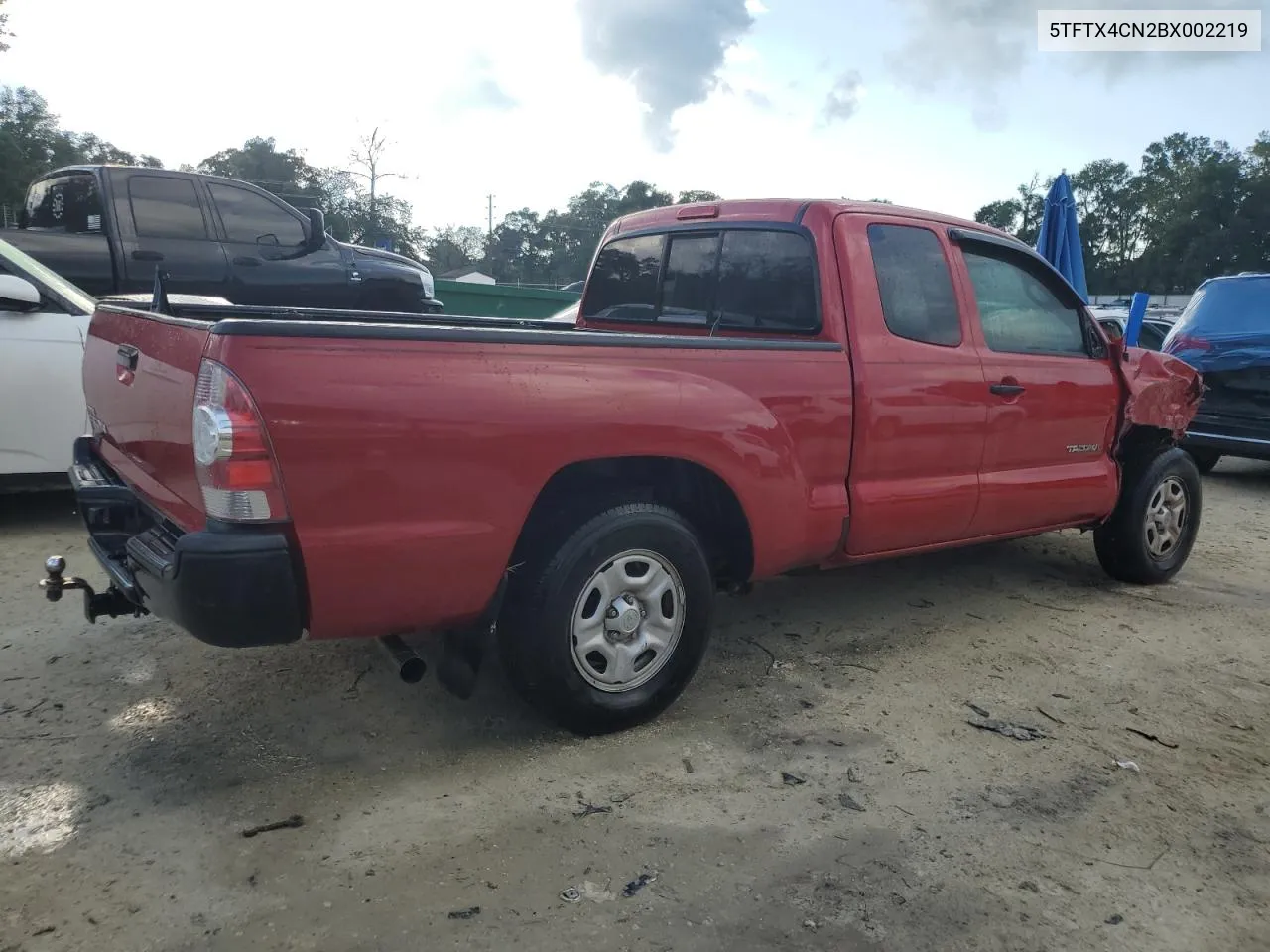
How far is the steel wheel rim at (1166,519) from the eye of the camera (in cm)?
508

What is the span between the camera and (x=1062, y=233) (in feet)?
31.2

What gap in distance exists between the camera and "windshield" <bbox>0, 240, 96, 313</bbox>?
520cm

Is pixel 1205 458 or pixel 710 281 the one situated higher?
pixel 710 281

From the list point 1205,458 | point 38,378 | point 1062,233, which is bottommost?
point 1205,458

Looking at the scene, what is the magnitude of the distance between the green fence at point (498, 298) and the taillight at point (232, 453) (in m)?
10.6

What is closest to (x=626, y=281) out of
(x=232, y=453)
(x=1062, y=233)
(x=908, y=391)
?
(x=908, y=391)

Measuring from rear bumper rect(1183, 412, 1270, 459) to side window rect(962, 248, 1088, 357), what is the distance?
397 cm

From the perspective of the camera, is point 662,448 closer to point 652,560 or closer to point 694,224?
point 652,560

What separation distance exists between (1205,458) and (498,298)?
345 inches

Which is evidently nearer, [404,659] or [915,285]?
[404,659]

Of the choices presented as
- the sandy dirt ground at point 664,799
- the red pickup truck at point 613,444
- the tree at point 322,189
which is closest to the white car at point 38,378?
the sandy dirt ground at point 664,799

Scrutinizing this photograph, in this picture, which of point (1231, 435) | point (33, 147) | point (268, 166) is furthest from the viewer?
point (268, 166)

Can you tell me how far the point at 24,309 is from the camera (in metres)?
5.02

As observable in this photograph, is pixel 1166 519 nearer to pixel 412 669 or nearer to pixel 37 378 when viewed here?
pixel 412 669
